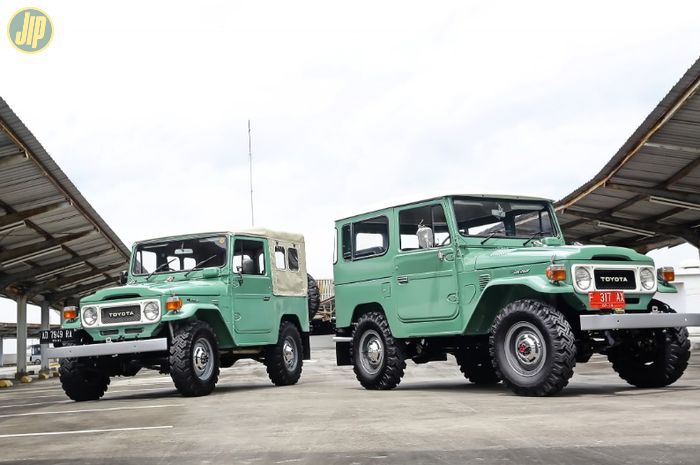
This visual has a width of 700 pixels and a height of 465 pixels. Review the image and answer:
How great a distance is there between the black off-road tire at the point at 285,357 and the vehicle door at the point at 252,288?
0.45 metres

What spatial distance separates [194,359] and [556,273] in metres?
5.21

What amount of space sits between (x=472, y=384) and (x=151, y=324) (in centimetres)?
458

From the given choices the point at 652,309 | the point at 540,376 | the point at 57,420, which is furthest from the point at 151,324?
Result: the point at 652,309

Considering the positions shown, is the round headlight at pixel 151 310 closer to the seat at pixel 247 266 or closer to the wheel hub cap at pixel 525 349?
the seat at pixel 247 266

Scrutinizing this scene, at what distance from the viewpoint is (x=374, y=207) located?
1245 centimetres

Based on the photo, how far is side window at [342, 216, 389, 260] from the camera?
40.0 feet

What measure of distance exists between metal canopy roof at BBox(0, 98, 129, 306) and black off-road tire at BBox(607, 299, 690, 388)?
879cm

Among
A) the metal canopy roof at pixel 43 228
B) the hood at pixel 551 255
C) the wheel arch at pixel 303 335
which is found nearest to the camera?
the hood at pixel 551 255

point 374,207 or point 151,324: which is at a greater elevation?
point 374,207

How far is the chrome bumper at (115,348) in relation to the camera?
11836mm

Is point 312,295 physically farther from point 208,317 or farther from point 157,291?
point 157,291

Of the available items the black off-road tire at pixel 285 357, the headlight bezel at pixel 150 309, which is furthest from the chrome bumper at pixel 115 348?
the black off-road tire at pixel 285 357

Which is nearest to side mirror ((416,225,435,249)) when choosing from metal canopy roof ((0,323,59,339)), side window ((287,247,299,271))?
side window ((287,247,299,271))

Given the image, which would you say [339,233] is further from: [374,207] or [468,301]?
[468,301]
